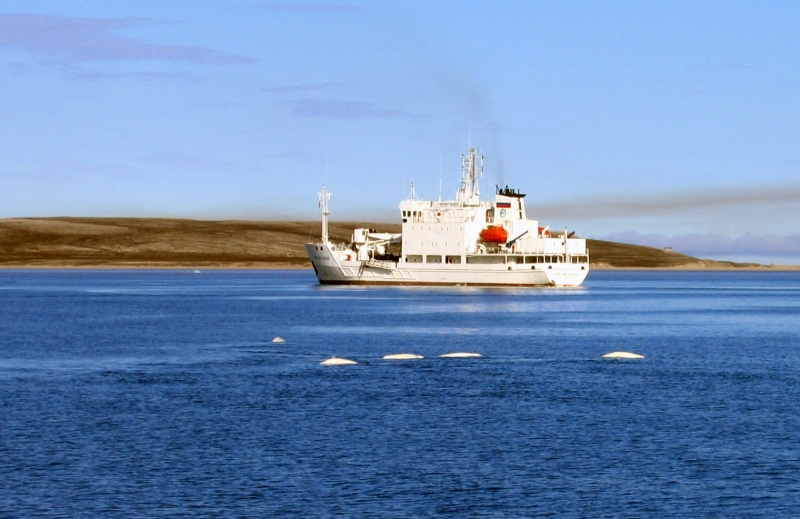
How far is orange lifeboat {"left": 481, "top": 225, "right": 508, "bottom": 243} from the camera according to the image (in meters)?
130

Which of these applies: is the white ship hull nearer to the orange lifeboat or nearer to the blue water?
the orange lifeboat

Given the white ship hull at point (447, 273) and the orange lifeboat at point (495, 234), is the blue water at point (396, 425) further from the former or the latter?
the white ship hull at point (447, 273)

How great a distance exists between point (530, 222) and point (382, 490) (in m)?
110

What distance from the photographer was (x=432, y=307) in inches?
4003

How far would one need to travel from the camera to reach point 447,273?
13362cm

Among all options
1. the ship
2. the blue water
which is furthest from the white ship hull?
the blue water

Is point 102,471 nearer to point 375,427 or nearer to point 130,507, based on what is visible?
point 130,507

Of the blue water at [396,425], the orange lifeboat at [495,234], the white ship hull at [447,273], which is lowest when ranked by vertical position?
the blue water at [396,425]

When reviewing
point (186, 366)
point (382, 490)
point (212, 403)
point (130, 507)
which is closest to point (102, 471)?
point (130, 507)

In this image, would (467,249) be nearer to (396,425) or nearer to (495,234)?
(495,234)

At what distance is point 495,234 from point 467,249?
3824 millimetres

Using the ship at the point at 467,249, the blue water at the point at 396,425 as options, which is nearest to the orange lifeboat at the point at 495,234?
the ship at the point at 467,249

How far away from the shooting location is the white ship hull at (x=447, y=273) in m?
132

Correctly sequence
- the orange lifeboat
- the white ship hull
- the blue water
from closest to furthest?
the blue water, the orange lifeboat, the white ship hull
